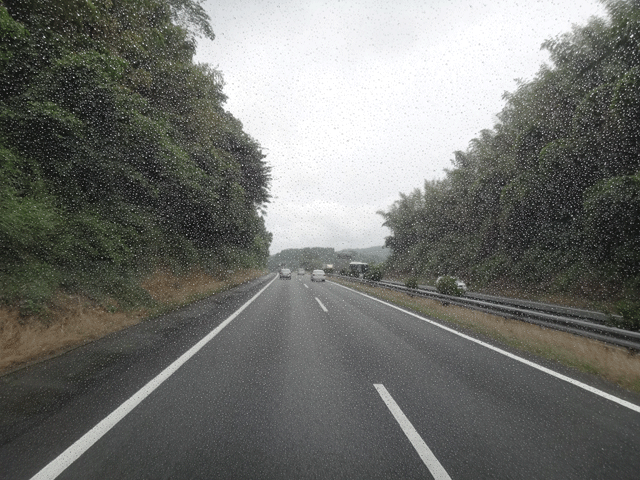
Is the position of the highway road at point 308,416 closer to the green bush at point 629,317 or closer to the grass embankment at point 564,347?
the grass embankment at point 564,347

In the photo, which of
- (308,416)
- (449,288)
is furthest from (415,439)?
(449,288)

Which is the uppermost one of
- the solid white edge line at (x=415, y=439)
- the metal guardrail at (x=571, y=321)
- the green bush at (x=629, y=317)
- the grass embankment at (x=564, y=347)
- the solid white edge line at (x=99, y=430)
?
the green bush at (x=629, y=317)

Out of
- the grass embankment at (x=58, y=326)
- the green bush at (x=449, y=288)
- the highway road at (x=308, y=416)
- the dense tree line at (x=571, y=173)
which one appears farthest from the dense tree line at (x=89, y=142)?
the dense tree line at (x=571, y=173)

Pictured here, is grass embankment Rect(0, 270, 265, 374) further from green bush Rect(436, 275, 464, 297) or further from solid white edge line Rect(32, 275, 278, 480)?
green bush Rect(436, 275, 464, 297)

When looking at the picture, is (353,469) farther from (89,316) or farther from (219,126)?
(219,126)

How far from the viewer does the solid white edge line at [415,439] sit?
2.47 metres

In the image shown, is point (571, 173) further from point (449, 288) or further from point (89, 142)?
point (89, 142)

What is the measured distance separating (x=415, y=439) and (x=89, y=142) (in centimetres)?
1104

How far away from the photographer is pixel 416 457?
2643 mm

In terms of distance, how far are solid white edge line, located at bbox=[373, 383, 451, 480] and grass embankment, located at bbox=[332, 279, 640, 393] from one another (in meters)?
3.44

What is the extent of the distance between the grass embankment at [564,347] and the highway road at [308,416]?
0.60m

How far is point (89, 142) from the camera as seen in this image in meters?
9.18

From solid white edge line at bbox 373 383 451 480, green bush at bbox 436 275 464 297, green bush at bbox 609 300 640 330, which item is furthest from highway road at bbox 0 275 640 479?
green bush at bbox 436 275 464 297

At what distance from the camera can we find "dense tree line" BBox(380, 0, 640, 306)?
520 inches
